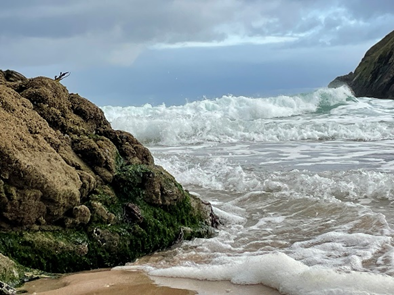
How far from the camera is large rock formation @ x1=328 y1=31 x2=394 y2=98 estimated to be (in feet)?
136

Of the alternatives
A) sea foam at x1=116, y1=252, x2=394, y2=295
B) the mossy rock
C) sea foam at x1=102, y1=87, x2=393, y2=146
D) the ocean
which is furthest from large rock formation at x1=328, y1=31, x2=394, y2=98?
sea foam at x1=116, y1=252, x2=394, y2=295

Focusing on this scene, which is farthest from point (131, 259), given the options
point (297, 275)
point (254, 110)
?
point (254, 110)

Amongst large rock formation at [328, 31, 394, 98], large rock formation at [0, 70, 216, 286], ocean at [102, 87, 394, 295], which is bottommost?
ocean at [102, 87, 394, 295]

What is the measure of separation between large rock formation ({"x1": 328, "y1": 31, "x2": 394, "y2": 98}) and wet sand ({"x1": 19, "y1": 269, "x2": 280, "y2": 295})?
1527 inches

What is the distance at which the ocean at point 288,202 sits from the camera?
13.0 ft

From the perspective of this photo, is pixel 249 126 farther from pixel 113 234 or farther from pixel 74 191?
pixel 74 191

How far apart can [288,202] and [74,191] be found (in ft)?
13.4

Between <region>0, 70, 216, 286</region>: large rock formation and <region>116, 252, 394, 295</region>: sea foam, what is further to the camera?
<region>0, 70, 216, 286</region>: large rock formation

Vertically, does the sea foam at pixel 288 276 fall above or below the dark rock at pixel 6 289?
below

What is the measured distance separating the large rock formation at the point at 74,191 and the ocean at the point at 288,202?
1.16ft

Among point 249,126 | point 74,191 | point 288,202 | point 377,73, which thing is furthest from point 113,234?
point 377,73

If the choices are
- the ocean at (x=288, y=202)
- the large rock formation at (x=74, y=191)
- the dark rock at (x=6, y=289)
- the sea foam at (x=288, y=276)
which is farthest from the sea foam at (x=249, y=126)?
→ the dark rock at (x=6, y=289)

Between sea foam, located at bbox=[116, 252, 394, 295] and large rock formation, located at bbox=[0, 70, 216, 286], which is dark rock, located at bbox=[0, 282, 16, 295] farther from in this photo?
sea foam, located at bbox=[116, 252, 394, 295]

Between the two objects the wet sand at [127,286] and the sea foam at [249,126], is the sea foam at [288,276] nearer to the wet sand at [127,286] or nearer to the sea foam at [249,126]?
the wet sand at [127,286]
